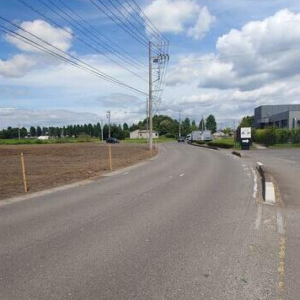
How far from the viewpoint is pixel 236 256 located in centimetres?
692

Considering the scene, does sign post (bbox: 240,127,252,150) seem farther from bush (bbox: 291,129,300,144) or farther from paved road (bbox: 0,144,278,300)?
paved road (bbox: 0,144,278,300)

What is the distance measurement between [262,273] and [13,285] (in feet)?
10.6

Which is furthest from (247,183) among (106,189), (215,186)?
(106,189)

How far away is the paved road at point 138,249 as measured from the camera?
5.49 meters

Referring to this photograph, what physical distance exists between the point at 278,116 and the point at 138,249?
9879cm

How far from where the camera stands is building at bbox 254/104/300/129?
297 ft

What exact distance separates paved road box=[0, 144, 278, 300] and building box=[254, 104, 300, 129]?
8181 centimetres

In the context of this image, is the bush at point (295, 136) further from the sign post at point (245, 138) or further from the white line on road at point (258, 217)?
the white line on road at point (258, 217)

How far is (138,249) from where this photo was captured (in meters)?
7.34

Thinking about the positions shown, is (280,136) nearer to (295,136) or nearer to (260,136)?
(295,136)

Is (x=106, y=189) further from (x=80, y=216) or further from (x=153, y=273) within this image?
(x=153, y=273)

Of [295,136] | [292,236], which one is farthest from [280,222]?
[295,136]

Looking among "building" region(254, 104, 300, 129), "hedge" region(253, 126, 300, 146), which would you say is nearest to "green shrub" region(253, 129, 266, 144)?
"hedge" region(253, 126, 300, 146)

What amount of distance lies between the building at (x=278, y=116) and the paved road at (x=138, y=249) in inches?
3221
